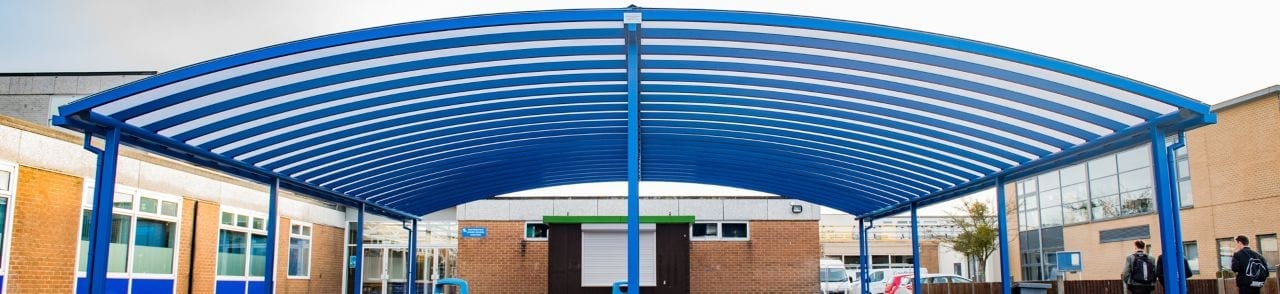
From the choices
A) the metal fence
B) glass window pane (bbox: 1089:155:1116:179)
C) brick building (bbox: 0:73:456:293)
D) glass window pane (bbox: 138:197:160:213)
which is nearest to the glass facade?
glass window pane (bbox: 1089:155:1116:179)

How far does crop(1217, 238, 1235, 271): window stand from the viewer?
23.9 m

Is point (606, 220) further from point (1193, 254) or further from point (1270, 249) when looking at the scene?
point (1193, 254)

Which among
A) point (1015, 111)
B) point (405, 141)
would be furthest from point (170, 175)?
point (1015, 111)

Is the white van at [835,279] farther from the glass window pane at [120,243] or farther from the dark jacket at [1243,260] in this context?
the glass window pane at [120,243]

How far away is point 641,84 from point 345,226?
19074 millimetres

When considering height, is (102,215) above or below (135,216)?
below

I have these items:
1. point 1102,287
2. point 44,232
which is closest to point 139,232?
point 44,232

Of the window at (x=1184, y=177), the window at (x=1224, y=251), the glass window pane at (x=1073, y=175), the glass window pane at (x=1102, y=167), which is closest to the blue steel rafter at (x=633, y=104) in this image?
the window at (x=1224, y=251)

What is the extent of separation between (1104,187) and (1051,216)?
3676 millimetres

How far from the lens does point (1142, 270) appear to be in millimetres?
11047

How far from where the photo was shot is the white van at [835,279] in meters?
28.2

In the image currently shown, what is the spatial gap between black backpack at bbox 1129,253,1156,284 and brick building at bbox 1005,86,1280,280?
312 inches

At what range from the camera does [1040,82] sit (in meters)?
7.20

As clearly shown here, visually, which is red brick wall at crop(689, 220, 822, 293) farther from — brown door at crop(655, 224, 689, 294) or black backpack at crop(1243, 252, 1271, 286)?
black backpack at crop(1243, 252, 1271, 286)
